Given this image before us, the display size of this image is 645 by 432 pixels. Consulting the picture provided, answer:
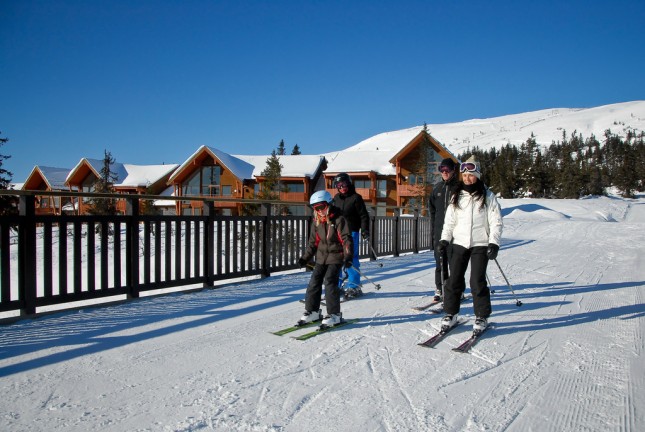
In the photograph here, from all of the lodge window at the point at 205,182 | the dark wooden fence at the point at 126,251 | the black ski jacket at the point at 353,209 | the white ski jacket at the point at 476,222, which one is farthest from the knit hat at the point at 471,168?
the lodge window at the point at 205,182

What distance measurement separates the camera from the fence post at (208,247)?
6488 mm

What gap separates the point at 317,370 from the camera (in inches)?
128

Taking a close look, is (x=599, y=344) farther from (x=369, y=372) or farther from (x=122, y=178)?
(x=122, y=178)

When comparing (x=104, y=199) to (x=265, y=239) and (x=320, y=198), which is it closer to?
(x=265, y=239)

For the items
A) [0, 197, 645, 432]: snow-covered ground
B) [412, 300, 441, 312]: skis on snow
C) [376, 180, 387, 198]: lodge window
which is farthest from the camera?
[376, 180, 387, 198]: lodge window

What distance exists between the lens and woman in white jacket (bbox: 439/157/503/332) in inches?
167

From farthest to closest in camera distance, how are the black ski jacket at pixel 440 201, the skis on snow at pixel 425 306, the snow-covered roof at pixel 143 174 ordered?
the snow-covered roof at pixel 143 174 → the black ski jacket at pixel 440 201 → the skis on snow at pixel 425 306

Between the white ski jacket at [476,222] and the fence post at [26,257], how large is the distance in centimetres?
433

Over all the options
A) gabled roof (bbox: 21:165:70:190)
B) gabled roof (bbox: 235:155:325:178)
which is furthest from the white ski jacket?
gabled roof (bbox: 21:165:70:190)

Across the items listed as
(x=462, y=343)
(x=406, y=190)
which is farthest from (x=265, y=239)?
(x=406, y=190)

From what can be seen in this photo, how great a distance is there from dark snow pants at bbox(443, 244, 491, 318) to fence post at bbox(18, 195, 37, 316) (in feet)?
13.8

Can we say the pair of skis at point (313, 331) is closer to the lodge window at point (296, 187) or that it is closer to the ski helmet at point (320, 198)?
the ski helmet at point (320, 198)

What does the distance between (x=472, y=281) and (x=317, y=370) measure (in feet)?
6.25

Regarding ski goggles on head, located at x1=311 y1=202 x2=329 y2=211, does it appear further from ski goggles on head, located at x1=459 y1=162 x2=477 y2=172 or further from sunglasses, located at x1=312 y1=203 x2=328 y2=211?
ski goggles on head, located at x1=459 y1=162 x2=477 y2=172
